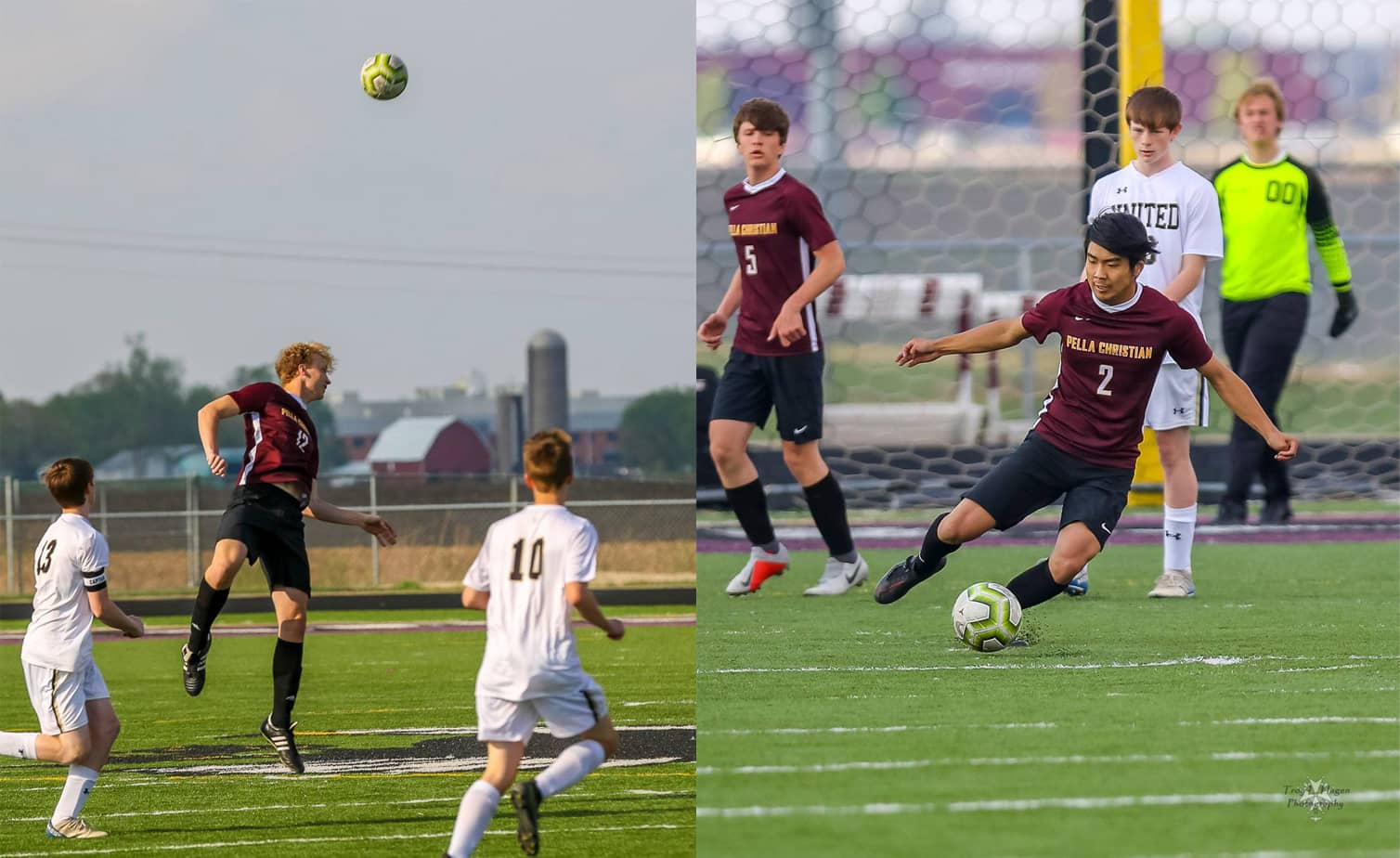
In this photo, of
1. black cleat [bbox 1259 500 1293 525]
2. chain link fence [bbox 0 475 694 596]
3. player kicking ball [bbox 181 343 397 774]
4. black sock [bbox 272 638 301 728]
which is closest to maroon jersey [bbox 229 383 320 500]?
player kicking ball [bbox 181 343 397 774]

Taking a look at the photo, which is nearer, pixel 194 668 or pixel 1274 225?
pixel 194 668

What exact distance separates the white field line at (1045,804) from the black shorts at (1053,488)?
6.77 feet

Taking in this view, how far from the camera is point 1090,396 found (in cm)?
615

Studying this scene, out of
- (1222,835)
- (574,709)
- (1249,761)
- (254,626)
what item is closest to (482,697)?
(574,709)

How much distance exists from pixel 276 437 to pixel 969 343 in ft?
8.34

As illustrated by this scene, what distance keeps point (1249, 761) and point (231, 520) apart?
12.0 feet

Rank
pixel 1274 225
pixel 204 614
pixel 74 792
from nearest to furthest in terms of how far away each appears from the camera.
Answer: pixel 74 792
pixel 204 614
pixel 1274 225

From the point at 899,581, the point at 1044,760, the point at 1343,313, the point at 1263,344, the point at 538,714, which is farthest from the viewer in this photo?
the point at 1343,313

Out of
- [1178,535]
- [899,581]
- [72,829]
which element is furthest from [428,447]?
[72,829]

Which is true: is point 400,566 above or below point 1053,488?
below

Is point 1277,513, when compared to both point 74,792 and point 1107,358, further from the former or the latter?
point 74,792

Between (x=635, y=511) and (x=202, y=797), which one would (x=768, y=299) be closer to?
(x=202, y=797)

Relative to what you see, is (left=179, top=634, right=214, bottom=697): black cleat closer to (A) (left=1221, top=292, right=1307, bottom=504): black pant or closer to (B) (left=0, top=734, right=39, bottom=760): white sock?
(B) (left=0, top=734, right=39, bottom=760): white sock

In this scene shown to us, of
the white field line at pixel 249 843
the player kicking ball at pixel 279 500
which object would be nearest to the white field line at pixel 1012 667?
the white field line at pixel 249 843
